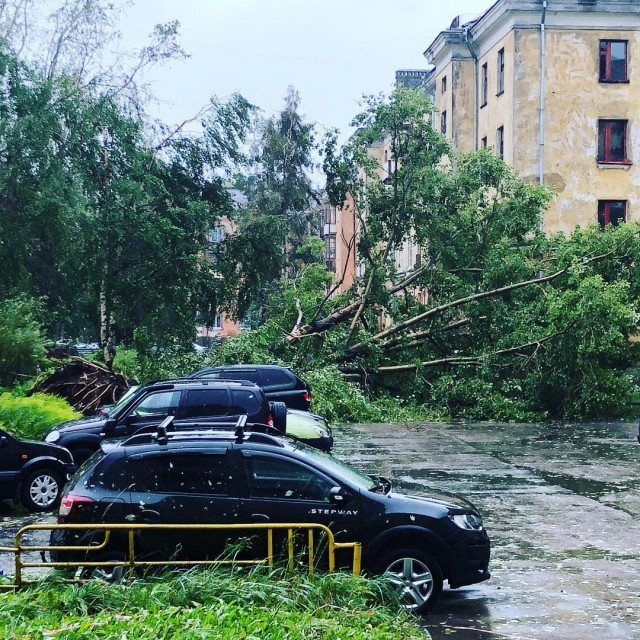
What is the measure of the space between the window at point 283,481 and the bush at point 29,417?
10.2 meters

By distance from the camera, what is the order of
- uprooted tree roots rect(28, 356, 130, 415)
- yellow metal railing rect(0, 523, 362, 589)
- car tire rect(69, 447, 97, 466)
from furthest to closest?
uprooted tree roots rect(28, 356, 130, 415) < car tire rect(69, 447, 97, 466) < yellow metal railing rect(0, 523, 362, 589)

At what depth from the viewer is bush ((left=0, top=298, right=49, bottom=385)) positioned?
27638mm

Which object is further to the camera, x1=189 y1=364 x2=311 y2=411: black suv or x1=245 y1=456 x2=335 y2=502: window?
x1=189 y1=364 x2=311 y2=411: black suv

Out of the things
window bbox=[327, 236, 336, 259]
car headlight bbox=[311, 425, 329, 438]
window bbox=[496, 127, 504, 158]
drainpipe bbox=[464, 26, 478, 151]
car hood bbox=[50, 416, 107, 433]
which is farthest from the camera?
window bbox=[327, 236, 336, 259]

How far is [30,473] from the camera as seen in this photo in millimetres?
14461

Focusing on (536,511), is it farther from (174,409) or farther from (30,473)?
(30,473)

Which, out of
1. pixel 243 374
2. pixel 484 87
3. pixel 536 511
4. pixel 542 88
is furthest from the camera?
pixel 484 87

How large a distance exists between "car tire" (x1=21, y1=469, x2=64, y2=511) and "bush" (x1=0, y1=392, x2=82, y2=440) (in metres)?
4.13

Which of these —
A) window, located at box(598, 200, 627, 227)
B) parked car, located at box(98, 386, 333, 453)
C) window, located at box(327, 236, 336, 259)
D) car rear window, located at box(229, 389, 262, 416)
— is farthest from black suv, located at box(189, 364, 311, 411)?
window, located at box(327, 236, 336, 259)

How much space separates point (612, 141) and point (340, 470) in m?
33.4

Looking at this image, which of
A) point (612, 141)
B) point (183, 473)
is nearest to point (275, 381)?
point (183, 473)

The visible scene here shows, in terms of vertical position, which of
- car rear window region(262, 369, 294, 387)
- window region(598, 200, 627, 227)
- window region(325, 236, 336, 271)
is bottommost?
car rear window region(262, 369, 294, 387)

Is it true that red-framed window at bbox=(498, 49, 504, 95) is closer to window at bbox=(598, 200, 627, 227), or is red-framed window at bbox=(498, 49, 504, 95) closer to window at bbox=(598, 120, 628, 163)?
window at bbox=(598, 120, 628, 163)

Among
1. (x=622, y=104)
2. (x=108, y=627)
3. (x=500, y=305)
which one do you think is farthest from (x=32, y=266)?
(x=108, y=627)
